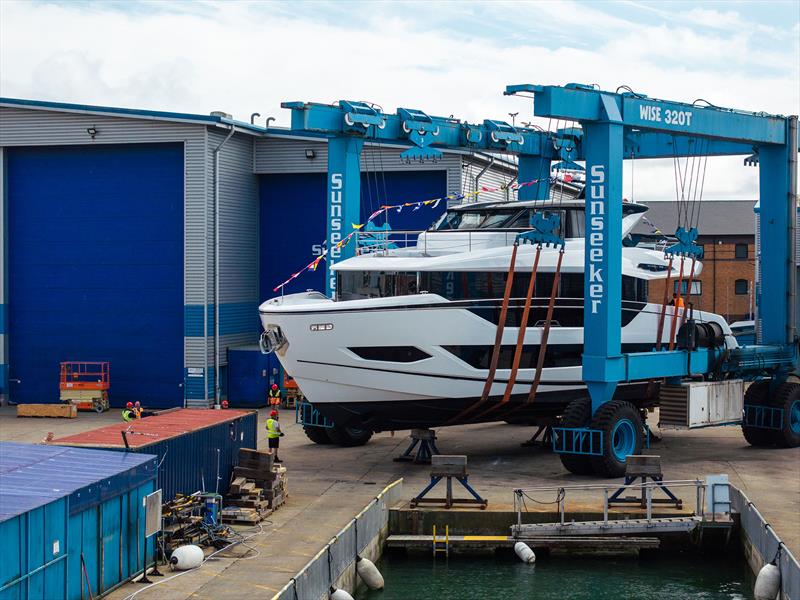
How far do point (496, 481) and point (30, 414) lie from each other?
54.1 feet

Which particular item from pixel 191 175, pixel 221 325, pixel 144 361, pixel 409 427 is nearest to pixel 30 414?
pixel 144 361

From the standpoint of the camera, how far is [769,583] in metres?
16.7

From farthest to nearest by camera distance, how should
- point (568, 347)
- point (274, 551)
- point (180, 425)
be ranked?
point (568, 347), point (180, 425), point (274, 551)

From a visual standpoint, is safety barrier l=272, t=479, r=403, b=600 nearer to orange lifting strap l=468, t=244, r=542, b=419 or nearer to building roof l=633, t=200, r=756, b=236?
orange lifting strap l=468, t=244, r=542, b=419

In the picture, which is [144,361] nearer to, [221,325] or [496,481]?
[221,325]

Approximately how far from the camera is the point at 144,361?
3628 cm

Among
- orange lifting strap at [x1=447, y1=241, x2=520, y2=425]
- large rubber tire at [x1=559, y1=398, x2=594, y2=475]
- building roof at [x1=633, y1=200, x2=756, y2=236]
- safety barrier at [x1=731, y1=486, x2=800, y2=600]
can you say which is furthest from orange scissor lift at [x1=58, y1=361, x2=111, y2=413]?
building roof at [x1=633, y1=200, x2=756, y2=236]

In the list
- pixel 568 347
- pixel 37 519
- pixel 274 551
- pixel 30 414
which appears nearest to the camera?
pixel 37 519

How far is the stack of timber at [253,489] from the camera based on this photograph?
19.2 m

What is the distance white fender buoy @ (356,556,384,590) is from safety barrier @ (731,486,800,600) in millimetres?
5781

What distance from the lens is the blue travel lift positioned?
75.3 ft

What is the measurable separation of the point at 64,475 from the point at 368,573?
5068 mm

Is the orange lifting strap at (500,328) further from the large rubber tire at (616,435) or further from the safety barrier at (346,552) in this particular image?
the safety barrier at (346,552)

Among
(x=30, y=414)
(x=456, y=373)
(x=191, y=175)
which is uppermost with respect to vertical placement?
(x=191, y=175)
